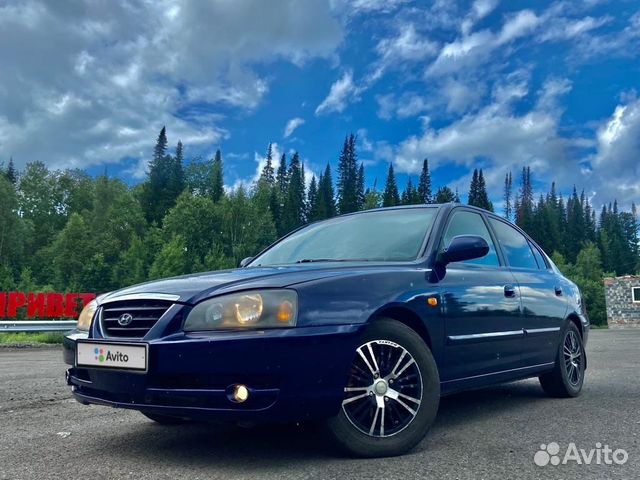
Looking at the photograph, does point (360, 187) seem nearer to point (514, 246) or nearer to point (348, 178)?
point (348, 178)

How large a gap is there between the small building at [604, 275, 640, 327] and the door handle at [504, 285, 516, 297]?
1629 inches

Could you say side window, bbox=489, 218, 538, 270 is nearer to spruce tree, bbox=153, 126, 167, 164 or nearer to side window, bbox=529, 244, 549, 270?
side window, bbox=529, 244, 549, 270

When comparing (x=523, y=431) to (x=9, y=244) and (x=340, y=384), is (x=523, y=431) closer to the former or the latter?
(x=340, y=384)

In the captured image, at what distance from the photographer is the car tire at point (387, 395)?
3.08 metres

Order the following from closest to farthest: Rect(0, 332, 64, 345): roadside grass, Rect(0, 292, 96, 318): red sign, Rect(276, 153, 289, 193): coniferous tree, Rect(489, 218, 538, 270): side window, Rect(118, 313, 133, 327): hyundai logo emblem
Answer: Rect(118, 313, 133, 327): hyundai logo emblem
Rect(489, 218, 538, 270): side window
Rect(0, 332, 64, 345): roadside grass
Rect(0, 292, 96, 318): red sign
Rect(276, 153, 289, 193): coniferous tree

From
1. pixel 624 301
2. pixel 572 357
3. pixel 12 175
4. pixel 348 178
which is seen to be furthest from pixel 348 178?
pixel 572 357

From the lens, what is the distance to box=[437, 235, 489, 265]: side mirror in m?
3.81

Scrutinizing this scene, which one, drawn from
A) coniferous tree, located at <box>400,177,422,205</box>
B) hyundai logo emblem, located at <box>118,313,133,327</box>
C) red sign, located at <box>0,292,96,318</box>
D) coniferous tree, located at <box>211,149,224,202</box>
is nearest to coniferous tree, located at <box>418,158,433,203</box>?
coniferous tree, located at <box>400,177,422,205</box>

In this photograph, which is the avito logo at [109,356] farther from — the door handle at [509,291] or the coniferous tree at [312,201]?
the coniferous tree at [312,201]

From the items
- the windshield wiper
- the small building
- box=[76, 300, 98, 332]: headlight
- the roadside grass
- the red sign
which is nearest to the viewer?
box=[76, 300, 98, 332]: headlight

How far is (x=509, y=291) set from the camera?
4559 mm

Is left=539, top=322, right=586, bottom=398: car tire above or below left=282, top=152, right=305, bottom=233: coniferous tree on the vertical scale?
below

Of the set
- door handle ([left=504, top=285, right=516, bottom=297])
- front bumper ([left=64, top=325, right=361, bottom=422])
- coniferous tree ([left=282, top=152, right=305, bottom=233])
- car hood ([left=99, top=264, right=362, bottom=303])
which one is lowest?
front bumper ([left=64, top=325, right=361, bottom=422])

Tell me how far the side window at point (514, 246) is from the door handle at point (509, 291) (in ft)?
1.17
